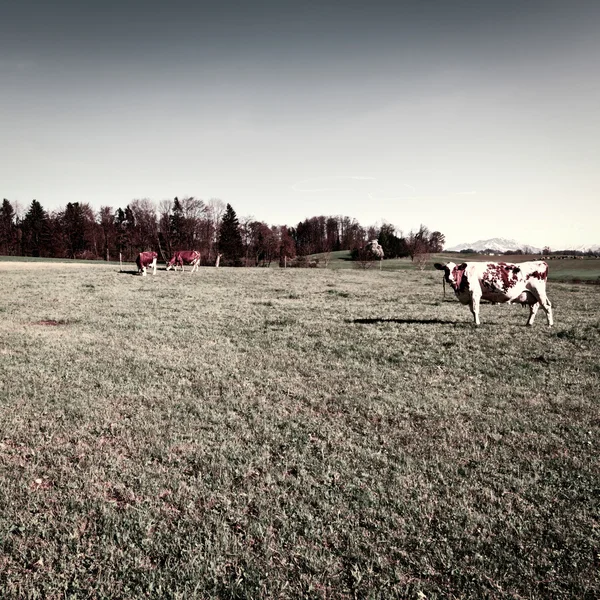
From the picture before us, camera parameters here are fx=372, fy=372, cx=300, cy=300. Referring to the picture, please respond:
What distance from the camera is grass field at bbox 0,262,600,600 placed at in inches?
130

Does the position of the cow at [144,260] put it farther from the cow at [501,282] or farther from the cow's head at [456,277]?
the cow at [501,282]

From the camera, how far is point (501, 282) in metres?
13.2

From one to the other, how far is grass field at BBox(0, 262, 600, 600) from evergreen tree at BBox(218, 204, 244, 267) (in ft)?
209

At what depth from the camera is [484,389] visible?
770cm

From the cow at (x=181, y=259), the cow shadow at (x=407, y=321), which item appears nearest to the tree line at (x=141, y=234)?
the cow at (x=181, y=259)

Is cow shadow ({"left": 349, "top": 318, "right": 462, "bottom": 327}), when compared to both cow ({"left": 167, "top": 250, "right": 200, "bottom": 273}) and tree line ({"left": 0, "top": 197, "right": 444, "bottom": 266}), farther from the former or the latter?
tree line ({"left": 0, "top": 197, "right": 444, "bottom": 266})

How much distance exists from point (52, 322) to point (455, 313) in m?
16.7

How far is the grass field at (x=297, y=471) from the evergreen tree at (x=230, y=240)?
209 ft

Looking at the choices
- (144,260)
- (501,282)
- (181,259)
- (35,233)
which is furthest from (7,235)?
(501,282)

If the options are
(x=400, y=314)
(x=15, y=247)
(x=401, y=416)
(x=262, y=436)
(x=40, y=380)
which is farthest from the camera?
(x=15, y=247)

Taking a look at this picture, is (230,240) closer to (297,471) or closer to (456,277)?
(456,277)

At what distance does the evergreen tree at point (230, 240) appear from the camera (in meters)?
73.4

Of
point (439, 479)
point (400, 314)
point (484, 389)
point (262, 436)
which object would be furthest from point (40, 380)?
point (400, 314)

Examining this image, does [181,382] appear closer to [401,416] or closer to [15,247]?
[401,416]
